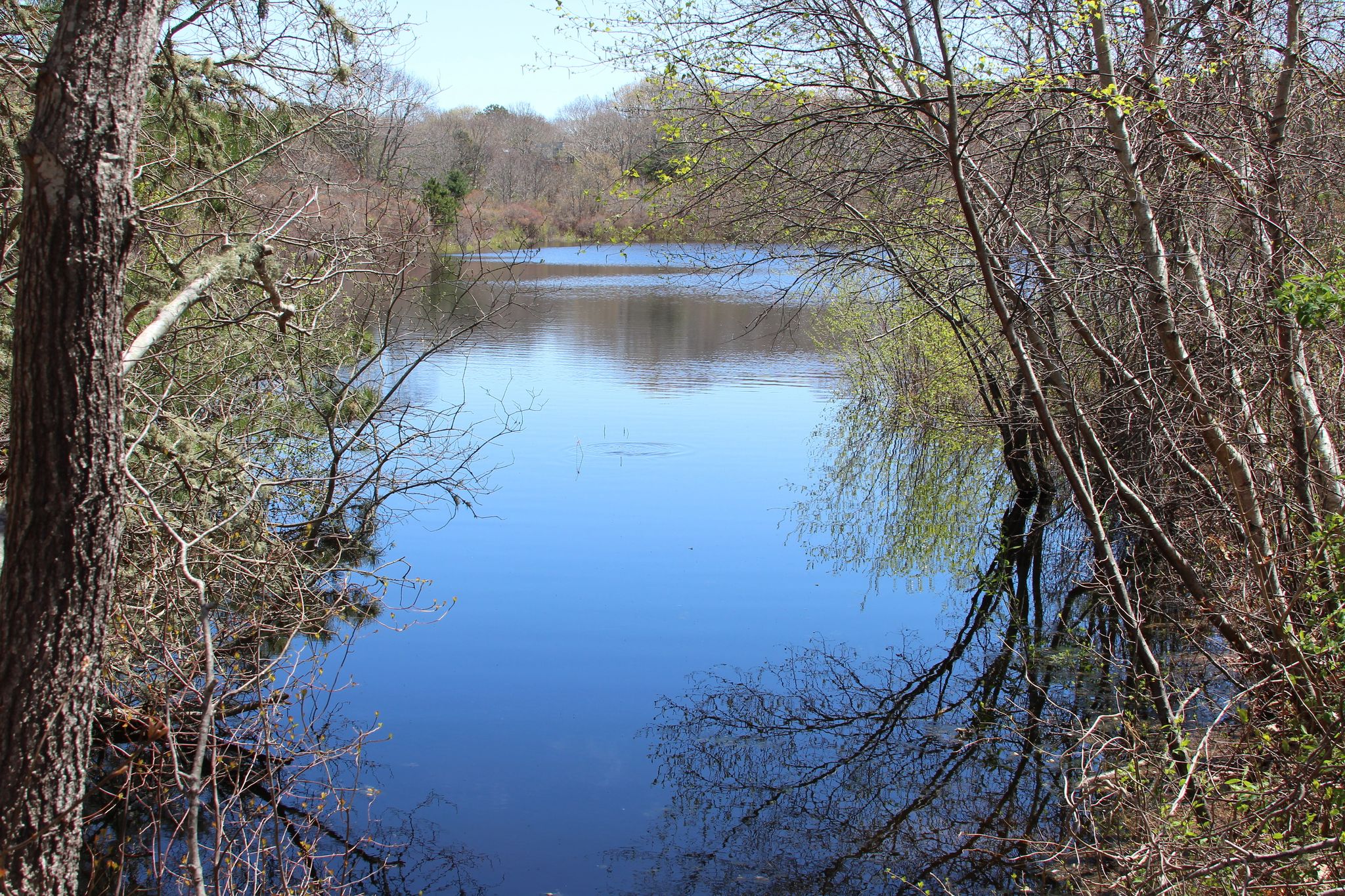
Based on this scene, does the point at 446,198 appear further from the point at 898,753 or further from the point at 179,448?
the point at 898,753

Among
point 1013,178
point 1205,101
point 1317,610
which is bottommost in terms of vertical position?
point 1317,610

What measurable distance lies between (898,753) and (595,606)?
11.1 feet

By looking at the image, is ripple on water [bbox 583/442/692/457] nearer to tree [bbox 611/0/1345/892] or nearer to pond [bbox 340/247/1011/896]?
pond [bbox 340/247/1011/896]

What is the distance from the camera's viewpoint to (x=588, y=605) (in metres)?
9.25

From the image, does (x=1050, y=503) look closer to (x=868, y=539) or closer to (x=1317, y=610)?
(x=868, y=539)

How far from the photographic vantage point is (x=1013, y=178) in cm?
568

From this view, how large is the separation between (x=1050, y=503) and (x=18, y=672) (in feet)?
33.7

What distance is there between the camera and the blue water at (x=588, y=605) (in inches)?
243

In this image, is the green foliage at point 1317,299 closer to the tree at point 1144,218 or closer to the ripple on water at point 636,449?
the tree at point 1144,218

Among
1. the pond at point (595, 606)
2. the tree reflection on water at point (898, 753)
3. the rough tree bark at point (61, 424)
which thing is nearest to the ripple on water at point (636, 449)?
the pond at point (595, 606)

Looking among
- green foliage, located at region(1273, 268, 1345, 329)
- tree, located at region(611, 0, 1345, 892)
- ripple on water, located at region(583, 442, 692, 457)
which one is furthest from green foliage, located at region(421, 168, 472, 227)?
green foliage, located at region(1273, 268, 1345, 329)

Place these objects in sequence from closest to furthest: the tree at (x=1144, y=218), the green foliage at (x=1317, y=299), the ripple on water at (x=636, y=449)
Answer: the green foliage at (x=1317, y=299), the tree at (x=1144, y=218), the ripple on water at (x=636, y=449)

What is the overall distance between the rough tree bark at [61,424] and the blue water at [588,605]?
7.88 feet

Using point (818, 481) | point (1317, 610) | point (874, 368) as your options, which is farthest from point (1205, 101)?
point (874, 368)
